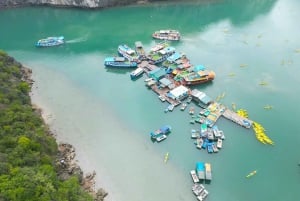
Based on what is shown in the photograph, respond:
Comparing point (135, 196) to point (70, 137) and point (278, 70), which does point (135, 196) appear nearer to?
point (70, 137)

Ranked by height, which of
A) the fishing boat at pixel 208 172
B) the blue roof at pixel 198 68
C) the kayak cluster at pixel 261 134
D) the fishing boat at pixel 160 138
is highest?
the blue roof at pixel 198 68

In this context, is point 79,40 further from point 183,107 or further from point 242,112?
point 242,112

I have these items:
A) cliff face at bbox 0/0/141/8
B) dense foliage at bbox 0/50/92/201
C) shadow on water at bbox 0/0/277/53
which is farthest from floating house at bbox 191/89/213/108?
cliff face at bbox 0/0/141/8

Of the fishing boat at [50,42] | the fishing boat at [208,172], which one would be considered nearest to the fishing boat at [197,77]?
the fishing boat at [208,172]

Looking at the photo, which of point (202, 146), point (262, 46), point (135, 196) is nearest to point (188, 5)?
point (262, 46)

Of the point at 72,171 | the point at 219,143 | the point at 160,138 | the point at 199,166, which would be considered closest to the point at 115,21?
the point at 160,138

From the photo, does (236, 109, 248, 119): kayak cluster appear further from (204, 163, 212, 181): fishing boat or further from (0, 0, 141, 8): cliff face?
(0, 0, 141, 8): cliff face

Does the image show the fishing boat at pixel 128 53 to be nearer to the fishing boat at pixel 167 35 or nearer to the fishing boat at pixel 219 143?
the fishing boat at pixel 167 35
